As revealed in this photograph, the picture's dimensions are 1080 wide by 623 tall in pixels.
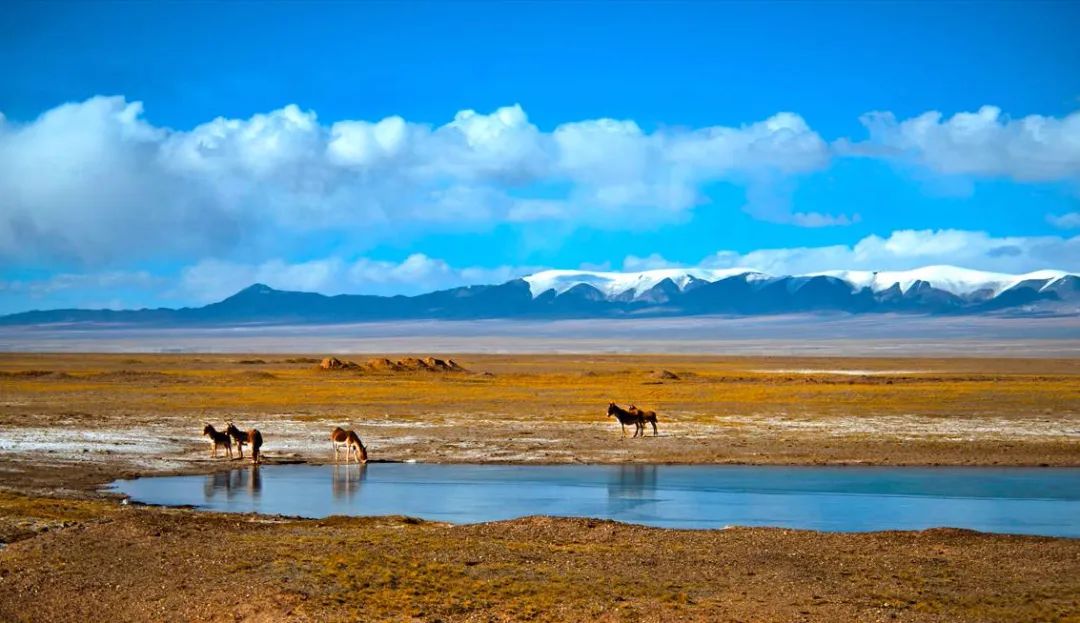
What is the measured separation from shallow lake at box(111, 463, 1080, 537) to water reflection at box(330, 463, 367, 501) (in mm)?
30

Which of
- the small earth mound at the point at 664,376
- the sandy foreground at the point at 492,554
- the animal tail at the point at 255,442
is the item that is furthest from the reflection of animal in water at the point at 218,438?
the small earth mound at the point at 664,376

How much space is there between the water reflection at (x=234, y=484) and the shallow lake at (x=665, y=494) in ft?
0.13

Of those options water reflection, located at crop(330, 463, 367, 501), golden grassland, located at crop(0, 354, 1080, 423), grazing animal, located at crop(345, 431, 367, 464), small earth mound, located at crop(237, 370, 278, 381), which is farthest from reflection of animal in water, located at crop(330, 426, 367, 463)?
small earth mound, located at crop(237, 370, 278, 381)

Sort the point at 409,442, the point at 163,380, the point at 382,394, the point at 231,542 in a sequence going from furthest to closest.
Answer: the point at 163,380 < the point at 382,394 < the point at 409,442 < the point at 231,542

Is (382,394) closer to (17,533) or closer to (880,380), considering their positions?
(880,380)

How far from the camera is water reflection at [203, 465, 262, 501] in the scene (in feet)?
76.4

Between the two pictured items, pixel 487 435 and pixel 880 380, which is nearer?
pixel 487 435

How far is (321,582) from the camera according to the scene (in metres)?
13.6

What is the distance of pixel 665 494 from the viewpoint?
935 inches

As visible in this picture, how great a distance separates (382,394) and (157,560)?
37.1 metres

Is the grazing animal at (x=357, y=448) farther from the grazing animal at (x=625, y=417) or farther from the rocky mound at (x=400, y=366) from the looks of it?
the rocky mound at (x=400, y=366)

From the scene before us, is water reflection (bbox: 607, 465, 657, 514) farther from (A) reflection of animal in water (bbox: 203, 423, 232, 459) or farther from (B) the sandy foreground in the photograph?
(A) reflection of animal in water (bbox: 203, 423, 232, 459)

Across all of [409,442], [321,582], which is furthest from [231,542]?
[409,442]

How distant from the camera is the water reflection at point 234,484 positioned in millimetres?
23281
